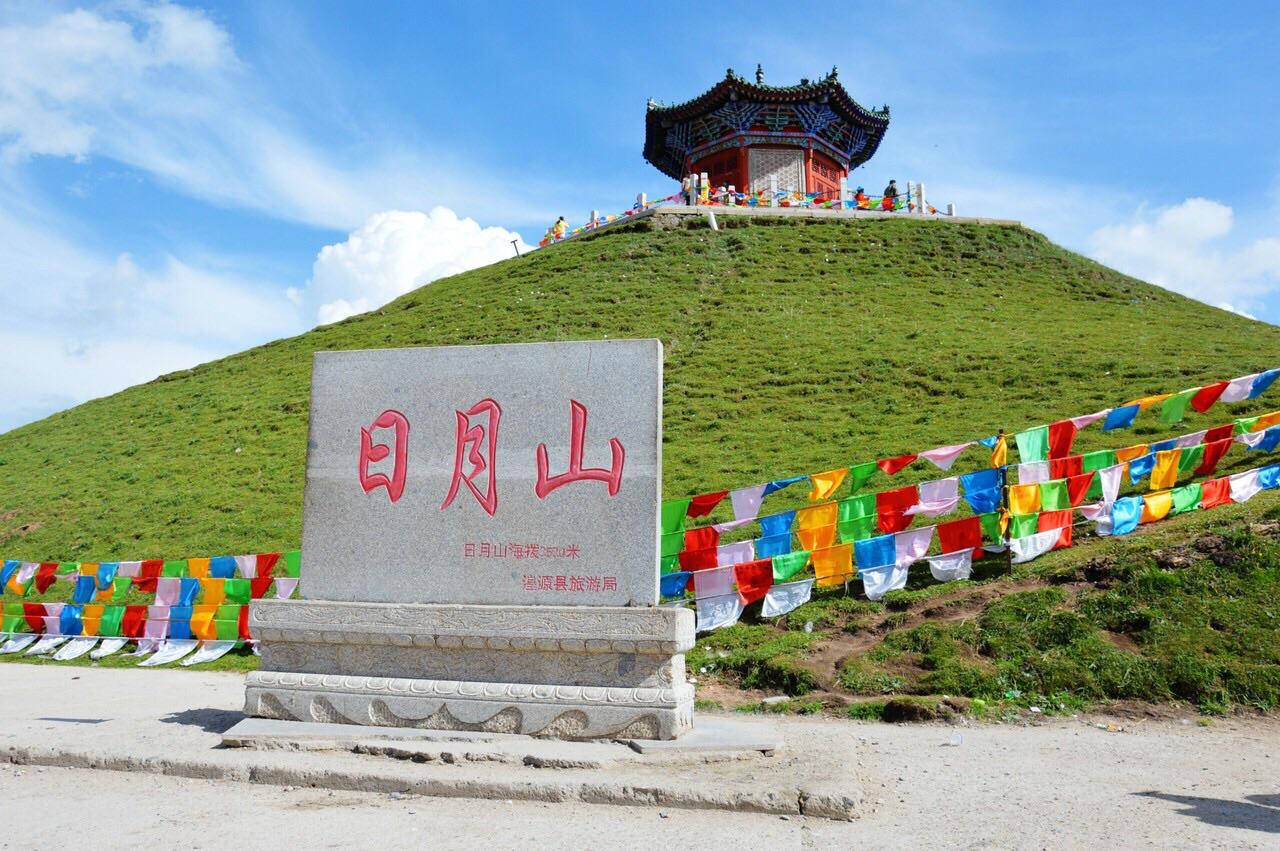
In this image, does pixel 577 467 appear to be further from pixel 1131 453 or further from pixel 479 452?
pixel 1131 453

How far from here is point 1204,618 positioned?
940cm

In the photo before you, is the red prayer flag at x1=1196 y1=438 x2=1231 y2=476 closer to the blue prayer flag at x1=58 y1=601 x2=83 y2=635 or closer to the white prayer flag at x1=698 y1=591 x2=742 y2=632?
the white prayer flag at x1=698 y1=591 x2=742 y2=632

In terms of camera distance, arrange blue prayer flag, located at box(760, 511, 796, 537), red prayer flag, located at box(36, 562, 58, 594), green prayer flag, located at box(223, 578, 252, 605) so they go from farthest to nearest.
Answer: red prayer flag, located at box(36, 562, 58, 594), green prayer flag, located at box(223, 578, 252, 605), blue prayer flag, located at box(760, 511, 796, 537)

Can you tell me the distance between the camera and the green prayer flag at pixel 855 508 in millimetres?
12469

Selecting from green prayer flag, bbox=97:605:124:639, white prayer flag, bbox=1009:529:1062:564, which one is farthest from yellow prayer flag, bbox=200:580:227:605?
white prayer flag, bbox=1009:529:1062:564

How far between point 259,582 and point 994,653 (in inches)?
428

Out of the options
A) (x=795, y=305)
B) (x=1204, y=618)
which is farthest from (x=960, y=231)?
(x=1204, y=618)

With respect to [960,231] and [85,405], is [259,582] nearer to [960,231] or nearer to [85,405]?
[85,405]

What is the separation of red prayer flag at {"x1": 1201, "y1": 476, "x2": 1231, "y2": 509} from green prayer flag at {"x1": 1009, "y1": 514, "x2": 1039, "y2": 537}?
241 cm

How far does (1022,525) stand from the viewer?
1186 cm

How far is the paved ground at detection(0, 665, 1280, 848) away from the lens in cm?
509

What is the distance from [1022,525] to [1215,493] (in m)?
2.82

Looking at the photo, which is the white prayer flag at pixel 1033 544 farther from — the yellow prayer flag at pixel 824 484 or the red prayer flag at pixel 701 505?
the red prayer flag at pixel 701 505

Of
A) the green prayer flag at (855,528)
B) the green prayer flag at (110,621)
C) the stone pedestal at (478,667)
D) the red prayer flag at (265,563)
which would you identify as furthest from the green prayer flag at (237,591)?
the green prayer flag at (855,528)
